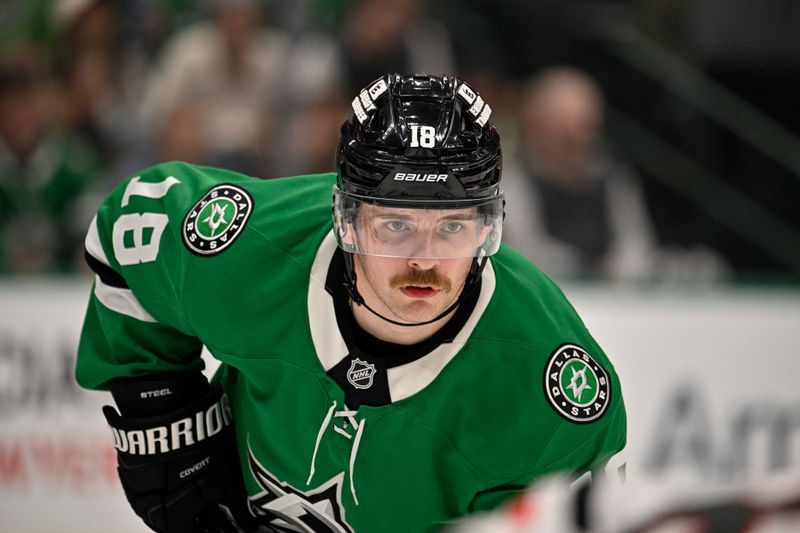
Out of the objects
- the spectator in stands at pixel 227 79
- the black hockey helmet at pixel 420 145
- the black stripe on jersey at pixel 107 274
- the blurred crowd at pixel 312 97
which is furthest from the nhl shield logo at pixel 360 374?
the spectator in stands at pixel 227 79

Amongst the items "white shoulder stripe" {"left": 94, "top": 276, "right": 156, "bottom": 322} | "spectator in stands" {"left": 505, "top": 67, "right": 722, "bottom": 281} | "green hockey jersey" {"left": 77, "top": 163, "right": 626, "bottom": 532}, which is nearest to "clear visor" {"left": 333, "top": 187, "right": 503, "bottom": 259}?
"green hockey jersey" {"left": 77, "top": 163, "right": 626, "bottom": 532}

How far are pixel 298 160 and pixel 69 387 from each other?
130 cm

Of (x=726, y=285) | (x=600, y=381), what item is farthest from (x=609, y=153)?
(x=600, y=381)

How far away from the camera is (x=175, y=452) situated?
98.9 inches

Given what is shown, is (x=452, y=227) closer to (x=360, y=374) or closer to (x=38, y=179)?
(x=360, y=374)

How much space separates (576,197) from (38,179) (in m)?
2.15

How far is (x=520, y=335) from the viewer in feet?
6.86

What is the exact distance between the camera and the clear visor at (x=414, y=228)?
205 cm

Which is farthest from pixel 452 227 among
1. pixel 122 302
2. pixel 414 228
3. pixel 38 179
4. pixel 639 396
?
pixel 38 179

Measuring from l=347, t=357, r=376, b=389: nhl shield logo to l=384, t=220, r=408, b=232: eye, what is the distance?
265 millimetres

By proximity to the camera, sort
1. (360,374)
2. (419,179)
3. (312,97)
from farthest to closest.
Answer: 1. (312,97)
2. (360,374)
3. (419,179)

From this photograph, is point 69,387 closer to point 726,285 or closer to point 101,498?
point 101,498

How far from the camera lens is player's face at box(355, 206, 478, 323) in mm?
2043

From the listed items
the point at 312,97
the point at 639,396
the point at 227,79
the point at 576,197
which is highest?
the point at 227,79
